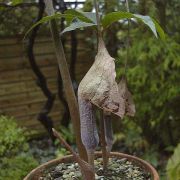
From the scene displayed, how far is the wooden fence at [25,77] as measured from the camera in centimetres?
330

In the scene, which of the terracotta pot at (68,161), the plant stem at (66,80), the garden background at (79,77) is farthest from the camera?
the garden background at (79,77)

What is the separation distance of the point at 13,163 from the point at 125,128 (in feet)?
4.79

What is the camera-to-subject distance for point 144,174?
1196 mm

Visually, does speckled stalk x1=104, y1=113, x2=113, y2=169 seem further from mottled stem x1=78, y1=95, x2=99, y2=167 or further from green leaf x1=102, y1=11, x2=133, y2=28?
green leaf x1=102, y1=11, x2=133, y2=28

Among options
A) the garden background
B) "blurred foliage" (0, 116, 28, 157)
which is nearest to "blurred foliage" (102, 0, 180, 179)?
the garden background

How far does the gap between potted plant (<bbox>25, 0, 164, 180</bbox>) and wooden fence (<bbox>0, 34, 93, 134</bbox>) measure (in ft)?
6.89

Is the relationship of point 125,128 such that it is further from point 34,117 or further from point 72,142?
point 34,117

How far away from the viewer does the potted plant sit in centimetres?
85

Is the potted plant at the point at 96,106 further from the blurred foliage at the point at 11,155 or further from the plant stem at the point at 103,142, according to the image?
the blurred foliage at the point at 11,155

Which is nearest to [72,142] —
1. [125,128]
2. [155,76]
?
[125,128]

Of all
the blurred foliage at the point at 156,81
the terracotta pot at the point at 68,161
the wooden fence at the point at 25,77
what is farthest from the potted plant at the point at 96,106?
the wooden fence at the point at 25,77

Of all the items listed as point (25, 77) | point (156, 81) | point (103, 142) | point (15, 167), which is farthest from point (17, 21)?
point (103, 142)

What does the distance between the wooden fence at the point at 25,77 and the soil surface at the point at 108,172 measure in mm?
2062

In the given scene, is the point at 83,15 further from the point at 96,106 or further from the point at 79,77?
the point at 79,77
